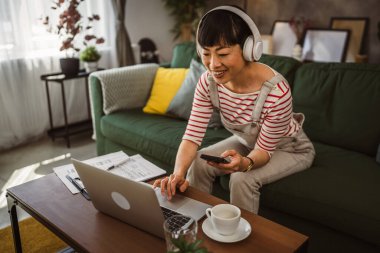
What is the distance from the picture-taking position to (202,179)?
1.50m

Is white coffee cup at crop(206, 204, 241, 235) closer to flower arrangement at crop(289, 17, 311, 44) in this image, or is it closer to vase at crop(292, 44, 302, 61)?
vase at crop(292, 44, 302, 61)

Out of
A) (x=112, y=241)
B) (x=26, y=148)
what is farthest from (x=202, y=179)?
(x=26, y=148)

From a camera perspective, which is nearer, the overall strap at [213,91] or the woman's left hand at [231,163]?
the woman's left hand at [231,163]

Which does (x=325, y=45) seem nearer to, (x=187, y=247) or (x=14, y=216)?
(x=14, y=216)

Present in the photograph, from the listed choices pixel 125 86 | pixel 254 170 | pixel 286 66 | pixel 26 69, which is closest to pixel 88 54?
pixel 26 69

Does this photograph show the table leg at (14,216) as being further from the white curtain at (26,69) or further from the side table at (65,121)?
the white curtain at (26,69)

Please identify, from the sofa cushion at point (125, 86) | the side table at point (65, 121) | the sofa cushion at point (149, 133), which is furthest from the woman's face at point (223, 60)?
the side table at point (65, 121)

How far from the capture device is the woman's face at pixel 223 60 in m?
1.16

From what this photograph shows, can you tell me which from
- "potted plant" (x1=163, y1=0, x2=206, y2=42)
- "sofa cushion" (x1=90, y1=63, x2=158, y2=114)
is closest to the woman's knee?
"sofa cushion" (x1=90, y1=63, x2=158, y2=114)

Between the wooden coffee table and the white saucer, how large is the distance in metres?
0.01

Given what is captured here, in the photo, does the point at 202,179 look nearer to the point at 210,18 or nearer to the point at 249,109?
the point at 249,109

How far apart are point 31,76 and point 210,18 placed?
2.17m

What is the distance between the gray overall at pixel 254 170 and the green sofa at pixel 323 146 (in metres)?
0.05

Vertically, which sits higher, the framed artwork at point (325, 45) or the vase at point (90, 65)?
the framed artwork at point (325, 45)
